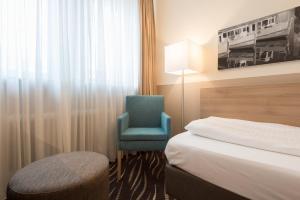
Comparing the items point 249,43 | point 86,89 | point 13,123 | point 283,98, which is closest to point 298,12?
point 249,43

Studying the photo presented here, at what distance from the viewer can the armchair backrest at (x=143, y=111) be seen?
2.36 metres

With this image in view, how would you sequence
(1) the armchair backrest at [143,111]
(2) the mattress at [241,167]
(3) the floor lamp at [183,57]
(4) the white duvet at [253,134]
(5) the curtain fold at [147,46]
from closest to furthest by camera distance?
(2) the mattress at [241,167]
(4) the white duvet at [253,134]
(3) the floor lamp at [183,57]
(1) the armchair backrest at [143,111]
(5) the curtain fold at [147,46]

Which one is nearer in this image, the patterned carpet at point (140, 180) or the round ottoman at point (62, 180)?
the round ottoman at point (62, 180)

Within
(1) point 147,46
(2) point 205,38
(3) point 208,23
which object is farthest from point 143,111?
(3) point 208,23

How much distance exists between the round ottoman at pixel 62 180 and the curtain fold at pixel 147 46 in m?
1.60

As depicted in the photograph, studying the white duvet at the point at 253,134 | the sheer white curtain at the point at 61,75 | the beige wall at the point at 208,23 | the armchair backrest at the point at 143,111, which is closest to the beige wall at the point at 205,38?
the beige wall at the point at 208,23

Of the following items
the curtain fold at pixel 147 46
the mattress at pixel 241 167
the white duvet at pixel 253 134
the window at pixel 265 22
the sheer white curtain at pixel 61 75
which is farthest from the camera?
the curtain fold at pixel 147 46

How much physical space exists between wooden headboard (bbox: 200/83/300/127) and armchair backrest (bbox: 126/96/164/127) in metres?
0.58

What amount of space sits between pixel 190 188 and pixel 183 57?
1.37 m

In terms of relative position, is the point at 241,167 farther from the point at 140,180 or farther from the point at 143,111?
the point at 143,111

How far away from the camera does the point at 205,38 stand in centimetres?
229

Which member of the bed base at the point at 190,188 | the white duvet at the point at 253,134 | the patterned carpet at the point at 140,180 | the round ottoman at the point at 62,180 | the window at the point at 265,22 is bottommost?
the patterned carpet at the point at 140,180

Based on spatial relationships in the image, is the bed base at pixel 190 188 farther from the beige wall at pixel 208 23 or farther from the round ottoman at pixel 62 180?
the beige wall at pixel 208 23

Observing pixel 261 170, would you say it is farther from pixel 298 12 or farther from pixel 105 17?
pixel 105 17
